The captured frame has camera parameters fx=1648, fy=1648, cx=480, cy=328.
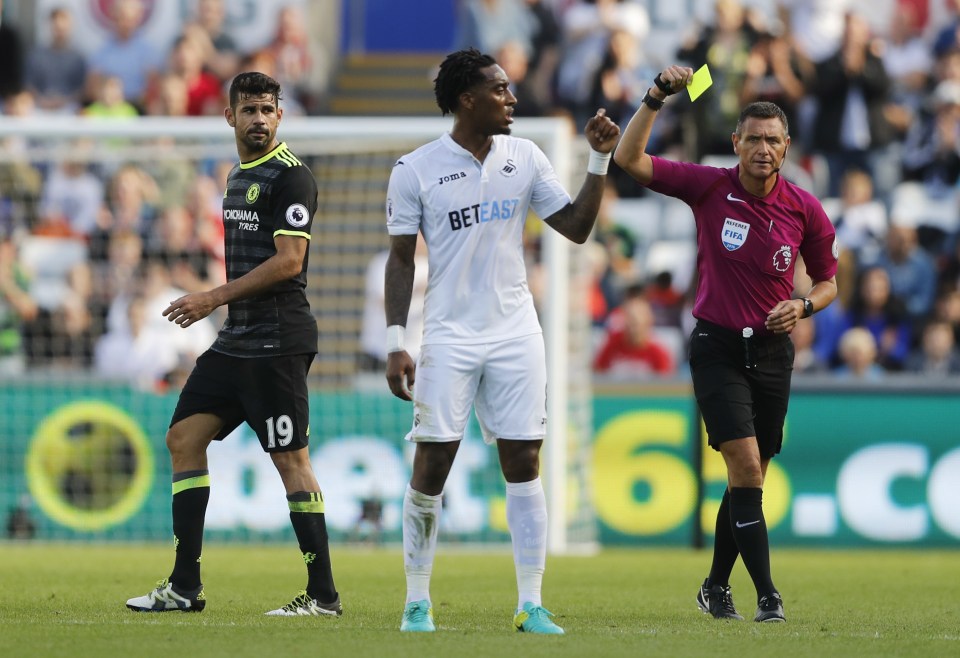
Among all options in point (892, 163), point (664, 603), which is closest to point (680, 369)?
point (892, 163)

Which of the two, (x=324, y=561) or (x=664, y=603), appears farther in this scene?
(x=664, y=603)

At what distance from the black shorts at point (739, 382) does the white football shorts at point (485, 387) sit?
3.72 ft

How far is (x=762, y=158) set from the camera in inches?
311

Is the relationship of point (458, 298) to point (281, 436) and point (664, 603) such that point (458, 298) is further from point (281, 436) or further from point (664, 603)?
point (664, 603)

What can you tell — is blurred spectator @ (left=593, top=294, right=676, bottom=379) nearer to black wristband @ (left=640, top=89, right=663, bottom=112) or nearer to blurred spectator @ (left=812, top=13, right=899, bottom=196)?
blurred spectator @ (left=812, top=13, right=899, bottom=196)

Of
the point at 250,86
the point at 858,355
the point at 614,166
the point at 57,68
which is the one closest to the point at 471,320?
the point at 250,86

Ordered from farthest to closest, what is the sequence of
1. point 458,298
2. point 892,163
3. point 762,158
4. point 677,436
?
Answer: 1. point 892,163
2. point 677,436
3. point 762,158
4. point 458,298

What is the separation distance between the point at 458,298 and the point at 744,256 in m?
Answer: 1.64

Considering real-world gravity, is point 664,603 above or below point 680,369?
below

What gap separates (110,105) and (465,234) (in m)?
11.8

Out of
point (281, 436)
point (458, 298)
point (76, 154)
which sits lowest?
point (281, 436)

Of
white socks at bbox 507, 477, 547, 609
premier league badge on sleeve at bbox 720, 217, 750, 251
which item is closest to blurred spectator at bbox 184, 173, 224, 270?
premier league badge on sleeve at bbox 720, 217, 750, 251

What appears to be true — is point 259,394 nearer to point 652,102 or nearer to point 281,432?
point 281,432

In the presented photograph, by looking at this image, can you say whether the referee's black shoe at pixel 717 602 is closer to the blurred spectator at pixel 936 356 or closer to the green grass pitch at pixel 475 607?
the green grass pitch at pixel 475 607
